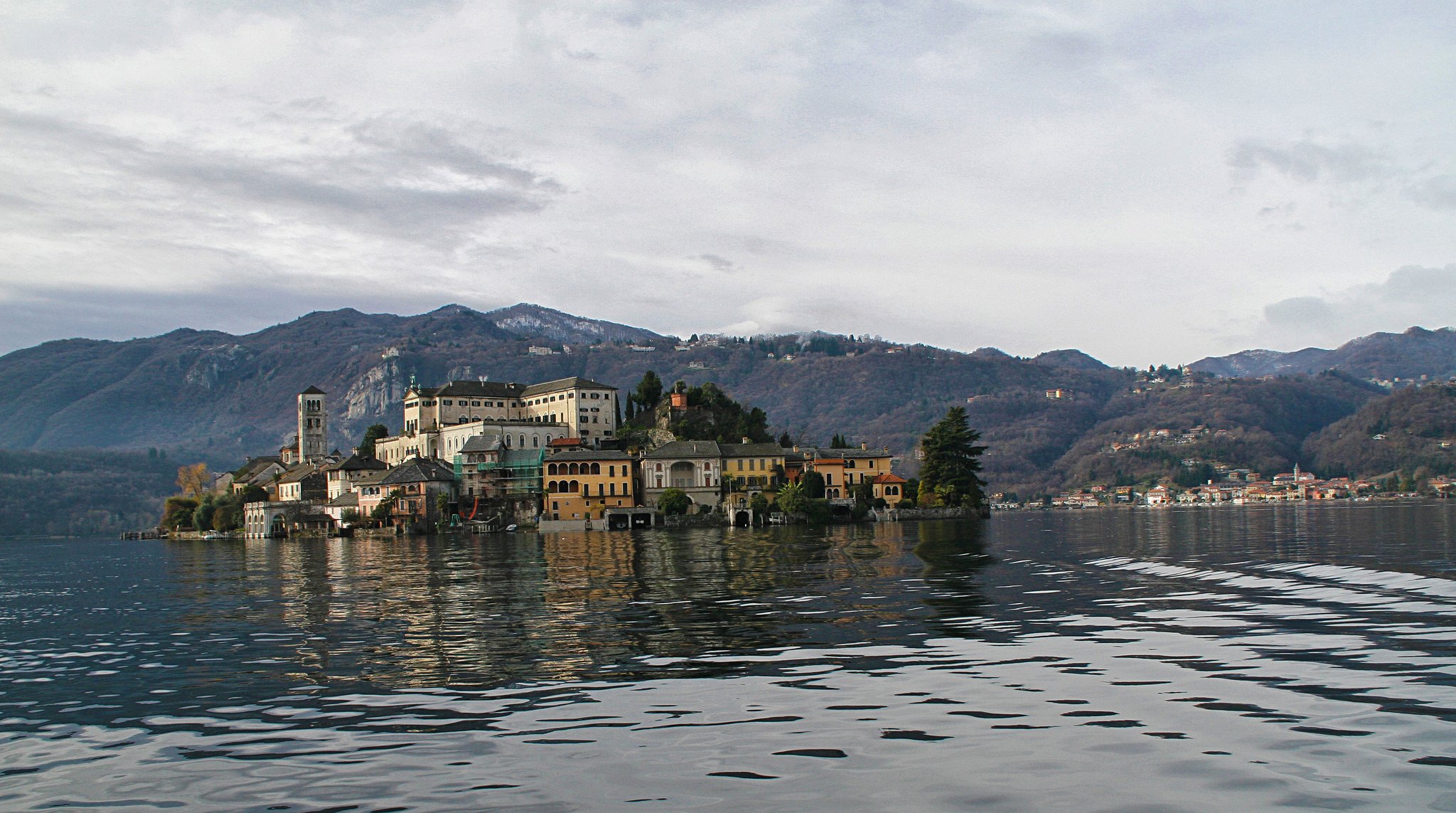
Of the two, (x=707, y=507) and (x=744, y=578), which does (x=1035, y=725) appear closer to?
(x=744, y=578)

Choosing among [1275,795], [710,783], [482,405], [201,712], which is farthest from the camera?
[482,405]

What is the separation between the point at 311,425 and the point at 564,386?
4816 centimetres

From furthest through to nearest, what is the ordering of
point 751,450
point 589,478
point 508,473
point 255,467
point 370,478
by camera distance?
point 255,467
point 370,478
point 508,473
point 751,450
point 589,478

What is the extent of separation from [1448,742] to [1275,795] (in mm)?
3109

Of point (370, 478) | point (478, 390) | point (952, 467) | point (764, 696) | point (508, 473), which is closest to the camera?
point (764, 696)

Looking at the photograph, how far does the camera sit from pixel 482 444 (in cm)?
12506

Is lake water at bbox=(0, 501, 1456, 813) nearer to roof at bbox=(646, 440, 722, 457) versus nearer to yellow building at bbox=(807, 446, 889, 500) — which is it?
roof at bbox=(646, 440, 722, 457)

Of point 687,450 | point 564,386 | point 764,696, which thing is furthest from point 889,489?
point 764,696

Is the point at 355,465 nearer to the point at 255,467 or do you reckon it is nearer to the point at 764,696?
the point at 255,467

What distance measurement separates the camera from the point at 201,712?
15.8 m

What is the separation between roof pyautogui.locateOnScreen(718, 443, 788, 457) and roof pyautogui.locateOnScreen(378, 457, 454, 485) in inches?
1275

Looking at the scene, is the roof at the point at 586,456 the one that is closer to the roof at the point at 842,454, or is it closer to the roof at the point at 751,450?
the roof at the point at 751,450

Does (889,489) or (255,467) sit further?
(255,467)

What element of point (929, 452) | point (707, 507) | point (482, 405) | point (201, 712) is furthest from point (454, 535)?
point (201, 712)
